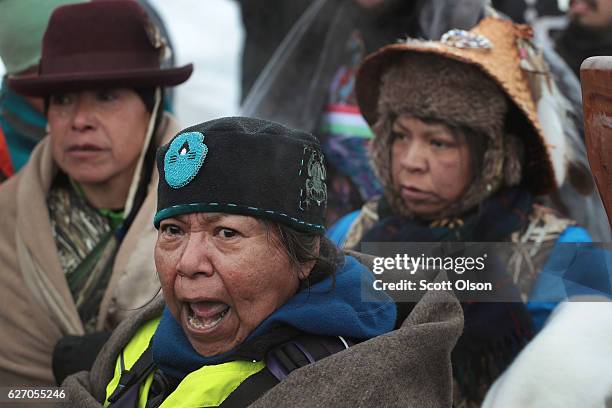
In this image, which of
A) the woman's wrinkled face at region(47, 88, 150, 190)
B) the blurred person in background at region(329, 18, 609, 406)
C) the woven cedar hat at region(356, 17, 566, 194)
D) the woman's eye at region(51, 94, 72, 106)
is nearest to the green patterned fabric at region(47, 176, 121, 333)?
the woman's wrinkled face at region(47, 88, 150, 190)

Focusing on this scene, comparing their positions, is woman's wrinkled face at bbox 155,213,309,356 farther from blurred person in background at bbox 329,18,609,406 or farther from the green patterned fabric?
the green patterned fabric

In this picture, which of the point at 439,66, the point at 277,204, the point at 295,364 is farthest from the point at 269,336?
the point at 439,66

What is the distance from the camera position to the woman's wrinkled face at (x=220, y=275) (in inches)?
90.8

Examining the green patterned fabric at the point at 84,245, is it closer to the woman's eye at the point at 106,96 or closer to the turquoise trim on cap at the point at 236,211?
the woman's eye at the point at 106,96

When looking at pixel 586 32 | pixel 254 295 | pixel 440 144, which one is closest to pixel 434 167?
pixel 440 144

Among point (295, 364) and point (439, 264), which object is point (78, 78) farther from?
point (295, 364)

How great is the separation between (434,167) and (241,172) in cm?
147

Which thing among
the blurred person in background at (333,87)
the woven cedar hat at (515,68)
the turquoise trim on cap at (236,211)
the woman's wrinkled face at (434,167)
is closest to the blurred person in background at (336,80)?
the blurred person in background at (333,87)

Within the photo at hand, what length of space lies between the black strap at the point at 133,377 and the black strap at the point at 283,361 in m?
0.33

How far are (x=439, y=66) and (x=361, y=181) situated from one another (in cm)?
106

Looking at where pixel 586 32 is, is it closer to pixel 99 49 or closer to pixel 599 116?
pixel 99 49

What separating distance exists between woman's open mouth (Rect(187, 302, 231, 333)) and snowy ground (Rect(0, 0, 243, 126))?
→ 365 cm

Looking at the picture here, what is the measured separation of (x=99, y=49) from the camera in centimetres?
380

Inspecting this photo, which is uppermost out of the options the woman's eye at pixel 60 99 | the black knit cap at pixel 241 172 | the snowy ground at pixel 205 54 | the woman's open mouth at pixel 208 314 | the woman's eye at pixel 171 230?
the black knit cap at pixel 241 172
